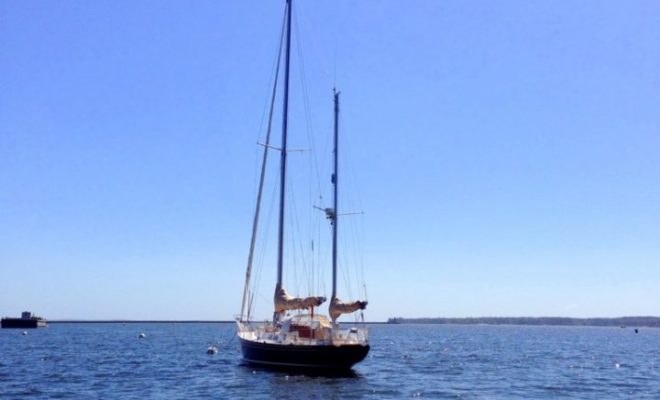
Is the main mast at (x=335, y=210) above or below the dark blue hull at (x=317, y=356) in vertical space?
above

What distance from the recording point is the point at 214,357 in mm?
68688

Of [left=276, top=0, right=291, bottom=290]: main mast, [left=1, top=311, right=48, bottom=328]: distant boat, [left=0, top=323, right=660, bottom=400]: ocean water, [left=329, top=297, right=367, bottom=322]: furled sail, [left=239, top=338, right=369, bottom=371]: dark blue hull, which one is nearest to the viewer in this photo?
[left=0, top=323, right=660, bottom=400]: ocean water

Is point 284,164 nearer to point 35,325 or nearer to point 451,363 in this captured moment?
point 451,363

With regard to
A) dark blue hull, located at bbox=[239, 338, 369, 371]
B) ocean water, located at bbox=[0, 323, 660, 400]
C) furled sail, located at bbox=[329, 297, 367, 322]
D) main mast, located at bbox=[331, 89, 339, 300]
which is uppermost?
main mast, located at bbox=[331, 89, 339, 300]

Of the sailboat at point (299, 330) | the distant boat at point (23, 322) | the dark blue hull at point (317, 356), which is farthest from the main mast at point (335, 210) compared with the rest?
the distant boat at point (23, 322)

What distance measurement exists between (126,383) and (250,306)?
1364 centimetres

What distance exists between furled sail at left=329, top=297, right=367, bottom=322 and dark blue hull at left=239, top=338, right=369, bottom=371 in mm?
3529

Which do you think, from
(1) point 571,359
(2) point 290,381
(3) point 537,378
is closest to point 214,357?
(2) point 290,381

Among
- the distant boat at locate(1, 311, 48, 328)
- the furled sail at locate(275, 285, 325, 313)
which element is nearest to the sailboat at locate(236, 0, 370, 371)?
the furled sail at locate(275, 285, 325, 313)

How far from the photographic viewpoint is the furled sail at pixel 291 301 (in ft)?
158

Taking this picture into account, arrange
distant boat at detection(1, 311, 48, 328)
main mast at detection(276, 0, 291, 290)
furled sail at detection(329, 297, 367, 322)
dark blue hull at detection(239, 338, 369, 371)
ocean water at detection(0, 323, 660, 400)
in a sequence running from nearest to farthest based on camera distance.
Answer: ocean water at detection(0, 323, 660, 400) → dark blue hull at detection(239, 338, 369, 371) → furled sail at detection(329, 297, 367, 322) → main mast at detection(276, 0, 291, 290) → distant boat at detection(1, 311, 48, 328)

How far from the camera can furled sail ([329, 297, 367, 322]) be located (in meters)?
47.9

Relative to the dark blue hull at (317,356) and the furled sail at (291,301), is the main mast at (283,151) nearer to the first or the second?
the furled sail at (291,301)

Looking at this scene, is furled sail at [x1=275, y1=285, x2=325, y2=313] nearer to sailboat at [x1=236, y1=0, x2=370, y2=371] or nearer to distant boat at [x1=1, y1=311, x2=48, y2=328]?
sailboat at [x1=236, y1=0, x2=370, y2=371]
